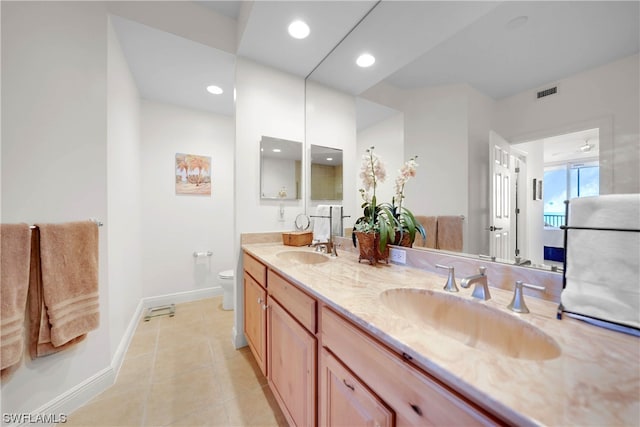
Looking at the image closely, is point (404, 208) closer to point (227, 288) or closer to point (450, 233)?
point (450, 233)

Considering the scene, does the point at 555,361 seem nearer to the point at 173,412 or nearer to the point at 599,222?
the point at 599,222

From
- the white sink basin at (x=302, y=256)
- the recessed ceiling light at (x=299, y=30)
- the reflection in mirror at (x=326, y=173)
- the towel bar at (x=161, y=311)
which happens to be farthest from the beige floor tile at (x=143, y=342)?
the recessed ceiling light at (x=299, y=30)

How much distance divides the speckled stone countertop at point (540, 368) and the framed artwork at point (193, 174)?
262cm

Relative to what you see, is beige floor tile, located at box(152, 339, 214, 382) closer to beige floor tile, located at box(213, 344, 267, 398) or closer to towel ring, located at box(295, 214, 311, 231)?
beige floor tile, located at box(213, 344, 267, 398)

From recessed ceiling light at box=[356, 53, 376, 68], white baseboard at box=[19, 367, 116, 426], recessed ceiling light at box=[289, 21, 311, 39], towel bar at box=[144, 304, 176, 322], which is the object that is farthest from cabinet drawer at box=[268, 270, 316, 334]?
towel bar at box=[144, 304, 176, 322]

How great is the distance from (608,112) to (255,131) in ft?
6.24

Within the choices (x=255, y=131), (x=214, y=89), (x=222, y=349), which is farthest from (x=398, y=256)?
(x=214, y=89)

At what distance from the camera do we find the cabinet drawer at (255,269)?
1.38 metres

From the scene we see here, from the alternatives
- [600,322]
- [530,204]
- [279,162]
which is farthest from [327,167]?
[600,322]

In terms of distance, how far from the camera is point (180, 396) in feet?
4.53

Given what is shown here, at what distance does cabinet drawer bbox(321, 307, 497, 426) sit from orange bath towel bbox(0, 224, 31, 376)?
1446mm

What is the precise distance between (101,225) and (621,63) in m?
2.36

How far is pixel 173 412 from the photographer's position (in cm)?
127

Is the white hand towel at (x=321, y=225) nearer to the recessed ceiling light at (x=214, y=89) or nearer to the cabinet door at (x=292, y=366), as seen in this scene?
the cabinet door at (x=292, y=366)
